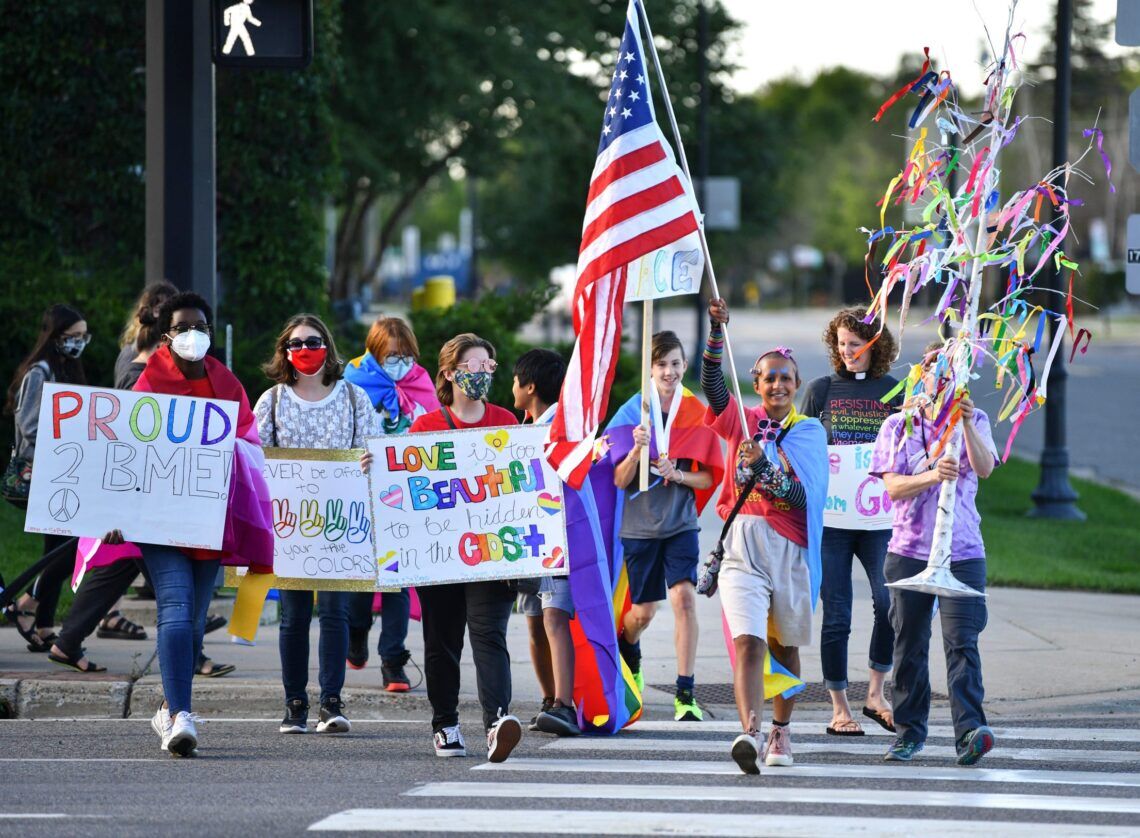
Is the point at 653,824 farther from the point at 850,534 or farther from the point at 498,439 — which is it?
the point at 850,534

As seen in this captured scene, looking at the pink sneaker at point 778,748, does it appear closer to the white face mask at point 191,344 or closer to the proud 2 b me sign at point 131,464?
the proud 2 b me sign at point 131,464

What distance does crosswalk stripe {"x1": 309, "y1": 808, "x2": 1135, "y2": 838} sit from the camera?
6246 mm

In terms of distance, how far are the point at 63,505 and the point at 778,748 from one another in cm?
332

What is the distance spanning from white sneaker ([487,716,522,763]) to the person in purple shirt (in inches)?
64.9

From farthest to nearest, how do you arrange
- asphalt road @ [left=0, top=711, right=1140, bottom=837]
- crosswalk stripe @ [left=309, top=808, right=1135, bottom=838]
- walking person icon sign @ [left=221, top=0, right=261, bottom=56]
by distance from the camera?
1. walking person icon sign @ [left=221, top=0, right=261, bottom=56]
2. asphalt road @ [left=0, top=711, right=1140, bottom=837]
3. crosswalk stripe @ [left=309, top=808, right=1135, bottom=838]

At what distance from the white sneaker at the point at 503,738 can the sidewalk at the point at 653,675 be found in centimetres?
159

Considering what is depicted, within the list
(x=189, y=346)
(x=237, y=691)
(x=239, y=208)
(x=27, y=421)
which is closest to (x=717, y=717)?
(x=237, y=691)

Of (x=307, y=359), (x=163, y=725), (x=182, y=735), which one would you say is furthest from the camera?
(x=307, y=359)

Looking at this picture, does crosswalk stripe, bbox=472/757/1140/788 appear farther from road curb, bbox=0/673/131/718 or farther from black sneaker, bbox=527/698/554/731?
road curb, bbox=0/673/131/718

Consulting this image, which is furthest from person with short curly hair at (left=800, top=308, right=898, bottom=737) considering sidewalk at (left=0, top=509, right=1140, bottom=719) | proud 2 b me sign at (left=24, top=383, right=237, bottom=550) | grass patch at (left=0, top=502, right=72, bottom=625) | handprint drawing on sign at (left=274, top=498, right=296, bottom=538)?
grass patch at (left=0, top=502, right=72, bottom=625)

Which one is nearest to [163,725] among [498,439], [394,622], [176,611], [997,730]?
[176,611]

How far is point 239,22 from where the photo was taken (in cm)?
1070

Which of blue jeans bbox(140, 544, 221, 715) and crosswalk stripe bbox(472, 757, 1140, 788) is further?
blue jeans bbox(140, 544, 221, 715)

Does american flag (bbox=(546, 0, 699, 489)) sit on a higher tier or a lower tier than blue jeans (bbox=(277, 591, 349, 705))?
higher
